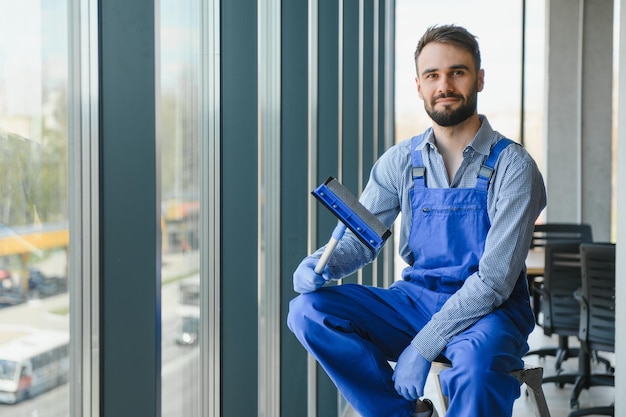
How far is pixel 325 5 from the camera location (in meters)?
3.33

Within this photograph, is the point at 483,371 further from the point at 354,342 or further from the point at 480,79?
the point at 480,79

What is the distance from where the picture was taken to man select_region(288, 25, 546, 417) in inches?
67.8

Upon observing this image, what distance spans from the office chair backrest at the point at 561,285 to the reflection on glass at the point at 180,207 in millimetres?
2869

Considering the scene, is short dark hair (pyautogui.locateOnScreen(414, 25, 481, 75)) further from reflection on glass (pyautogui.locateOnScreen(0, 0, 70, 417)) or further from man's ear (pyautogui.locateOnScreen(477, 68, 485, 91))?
reflection on glass (pyautogui.locateOnScreen(0, 0, 70, 417))

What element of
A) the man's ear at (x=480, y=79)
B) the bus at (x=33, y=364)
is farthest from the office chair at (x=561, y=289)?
the bus at (x=33, y=364)

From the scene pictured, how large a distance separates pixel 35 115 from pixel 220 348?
3.27ft

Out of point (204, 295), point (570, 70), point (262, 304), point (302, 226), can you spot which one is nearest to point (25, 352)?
point (204, 295)

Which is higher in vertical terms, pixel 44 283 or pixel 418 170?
pixel 418 170

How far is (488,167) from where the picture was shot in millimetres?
1872

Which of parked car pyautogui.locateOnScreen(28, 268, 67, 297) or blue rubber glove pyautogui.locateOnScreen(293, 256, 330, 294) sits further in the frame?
blue rubber glove pyautogui.locateOnScreen(293, 256, 330, 294)

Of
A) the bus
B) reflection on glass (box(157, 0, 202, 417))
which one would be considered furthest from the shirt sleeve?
the bus

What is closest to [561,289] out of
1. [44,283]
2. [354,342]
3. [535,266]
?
[535,266]

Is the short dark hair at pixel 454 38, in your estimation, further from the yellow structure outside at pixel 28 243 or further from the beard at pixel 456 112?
the yellow structure outside at pixel 28 243

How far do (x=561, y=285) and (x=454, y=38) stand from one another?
108 inches
